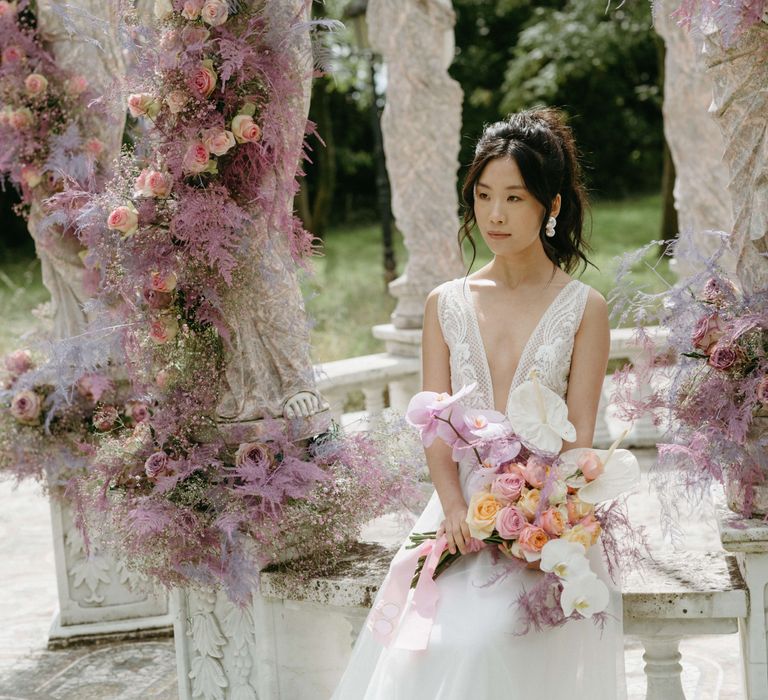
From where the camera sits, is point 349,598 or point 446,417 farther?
point 349,598

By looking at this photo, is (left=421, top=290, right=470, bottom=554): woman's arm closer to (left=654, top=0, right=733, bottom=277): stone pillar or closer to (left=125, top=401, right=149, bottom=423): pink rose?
(left=125, top=401, right=149, bottom=423): pink rose

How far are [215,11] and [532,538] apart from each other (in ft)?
5.65

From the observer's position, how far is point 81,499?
379 cm

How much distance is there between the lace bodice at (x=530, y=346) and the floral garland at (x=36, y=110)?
1.90 m

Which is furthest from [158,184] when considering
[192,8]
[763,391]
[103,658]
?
[103,658]

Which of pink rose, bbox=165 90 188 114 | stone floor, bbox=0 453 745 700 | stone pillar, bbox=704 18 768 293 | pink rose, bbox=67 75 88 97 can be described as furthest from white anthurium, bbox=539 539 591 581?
pink rose, bbox=67 75 88 97

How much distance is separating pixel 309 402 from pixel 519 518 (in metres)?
1.02

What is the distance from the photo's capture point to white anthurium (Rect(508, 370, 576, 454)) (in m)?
2.75

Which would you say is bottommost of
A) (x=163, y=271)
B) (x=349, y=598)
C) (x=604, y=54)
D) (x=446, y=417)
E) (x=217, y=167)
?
(x=349, y=598)

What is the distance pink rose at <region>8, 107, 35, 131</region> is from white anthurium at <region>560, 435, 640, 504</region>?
8.87 ft

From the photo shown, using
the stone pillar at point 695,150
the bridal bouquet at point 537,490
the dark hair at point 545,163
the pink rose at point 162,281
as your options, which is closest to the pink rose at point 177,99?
the pink rose at point 162,281

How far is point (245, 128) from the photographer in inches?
129

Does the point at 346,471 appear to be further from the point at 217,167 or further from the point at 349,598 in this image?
the point at 217,167

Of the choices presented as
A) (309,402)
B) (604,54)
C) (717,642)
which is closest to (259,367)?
(309,402)
